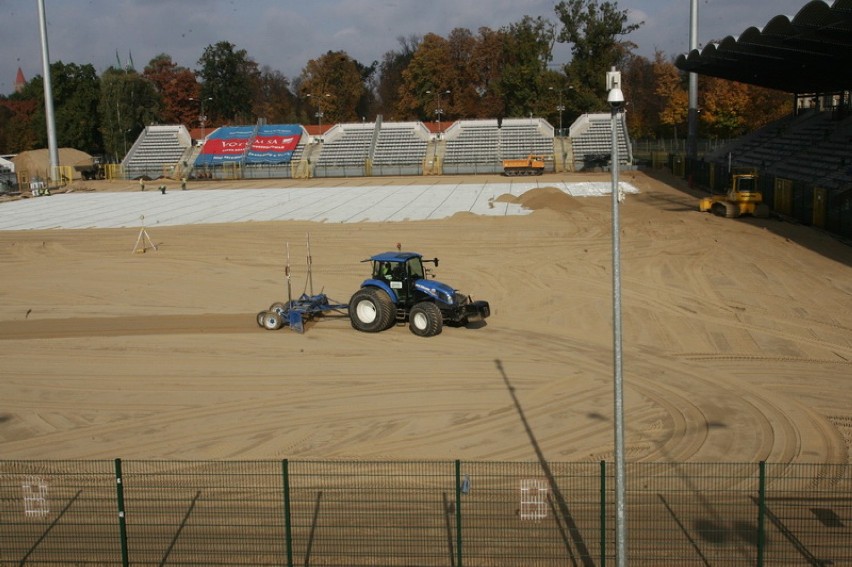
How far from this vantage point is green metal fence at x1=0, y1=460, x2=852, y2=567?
10.2 metres

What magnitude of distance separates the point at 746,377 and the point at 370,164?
57.1 m

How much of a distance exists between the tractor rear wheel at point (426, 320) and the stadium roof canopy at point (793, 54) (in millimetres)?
19026

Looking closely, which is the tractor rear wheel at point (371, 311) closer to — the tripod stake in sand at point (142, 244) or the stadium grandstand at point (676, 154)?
the tripod stake in sand at point (142, 244)

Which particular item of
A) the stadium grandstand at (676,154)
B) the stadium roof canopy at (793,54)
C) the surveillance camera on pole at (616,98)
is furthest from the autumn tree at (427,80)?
the surveillance camera on pole at (616,98)

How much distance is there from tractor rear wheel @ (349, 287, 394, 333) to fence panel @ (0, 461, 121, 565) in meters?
9.38

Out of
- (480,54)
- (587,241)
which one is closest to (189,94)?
(480,54)

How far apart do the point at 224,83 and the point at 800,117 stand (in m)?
69.8

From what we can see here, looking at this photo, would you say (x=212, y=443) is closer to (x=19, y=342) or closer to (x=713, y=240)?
(x=19, y=342)

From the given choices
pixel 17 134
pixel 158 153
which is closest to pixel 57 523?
pixel 158 153

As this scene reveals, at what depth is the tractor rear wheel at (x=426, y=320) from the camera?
66.2 ft

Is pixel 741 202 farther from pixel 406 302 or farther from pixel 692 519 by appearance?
pixel 692 519

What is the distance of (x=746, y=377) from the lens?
1733 centimetres

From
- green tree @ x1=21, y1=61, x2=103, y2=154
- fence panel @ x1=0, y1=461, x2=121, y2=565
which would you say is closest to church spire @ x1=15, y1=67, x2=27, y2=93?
green tree @ x1=21, y1=61, x2=103, y2=154

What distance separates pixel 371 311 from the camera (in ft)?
68.2
